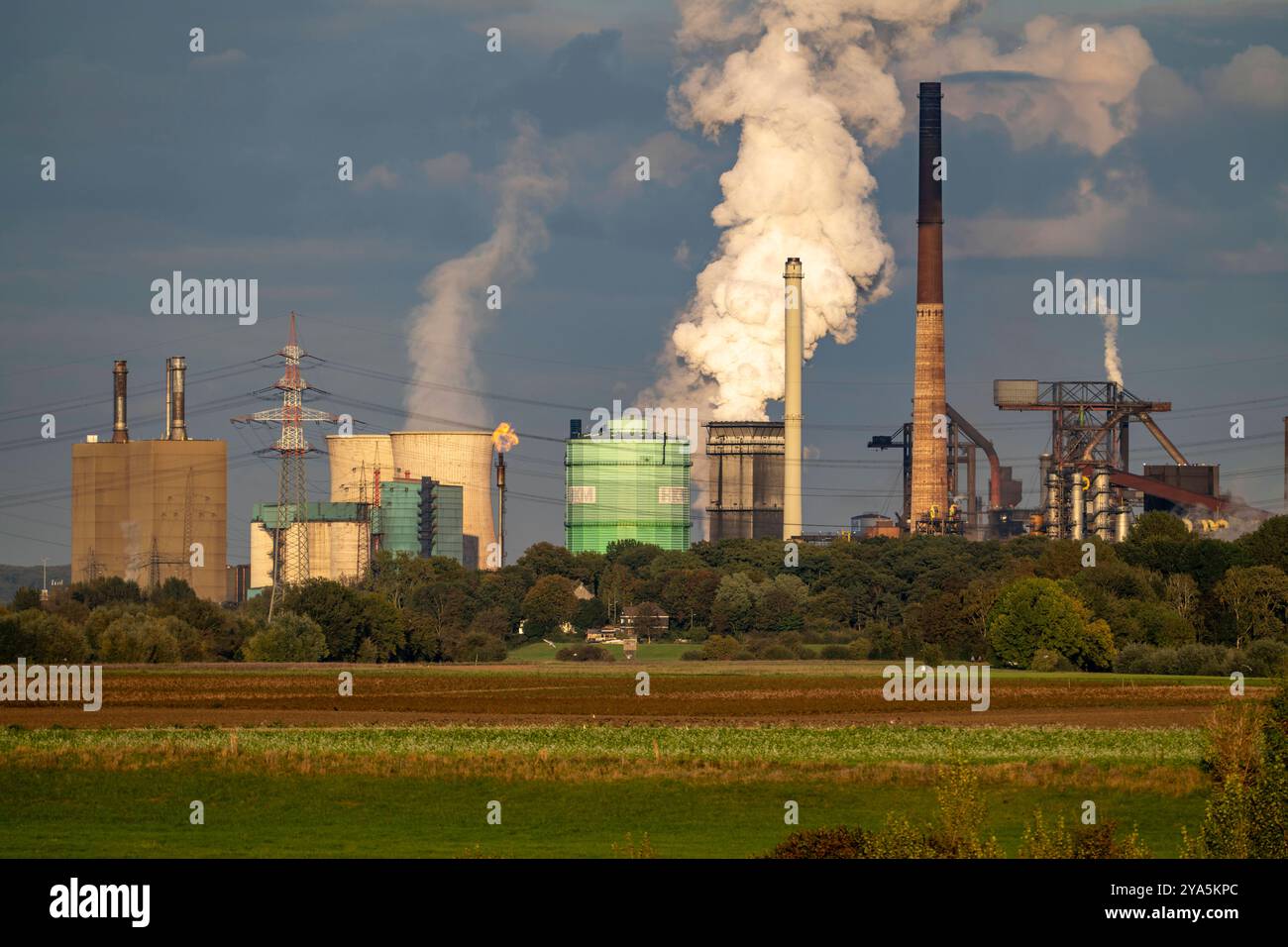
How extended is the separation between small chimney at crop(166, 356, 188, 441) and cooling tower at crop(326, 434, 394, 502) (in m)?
16.5

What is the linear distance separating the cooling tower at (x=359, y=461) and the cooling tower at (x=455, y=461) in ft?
11.8

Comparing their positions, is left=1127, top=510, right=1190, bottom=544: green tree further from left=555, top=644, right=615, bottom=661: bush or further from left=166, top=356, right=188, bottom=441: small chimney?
left=166, top=356, right=188, bottom=441: small chimney

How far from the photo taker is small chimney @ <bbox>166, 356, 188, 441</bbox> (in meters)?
158

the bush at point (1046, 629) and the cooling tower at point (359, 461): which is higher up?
the cooling tower at point (359, 461)

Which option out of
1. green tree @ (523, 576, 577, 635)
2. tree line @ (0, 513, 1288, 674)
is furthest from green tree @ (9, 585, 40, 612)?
green tree @ (523, 576, 577, 635)

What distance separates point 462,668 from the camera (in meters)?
93.6

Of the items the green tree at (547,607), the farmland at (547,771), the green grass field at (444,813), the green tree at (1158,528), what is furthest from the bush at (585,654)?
the green grass field at (444,813)

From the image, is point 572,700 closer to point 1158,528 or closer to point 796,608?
point 796,608

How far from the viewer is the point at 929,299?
480 ft

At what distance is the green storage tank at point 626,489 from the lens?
505 feet

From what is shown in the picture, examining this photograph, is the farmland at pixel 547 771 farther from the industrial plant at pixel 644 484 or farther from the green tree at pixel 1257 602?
the industrial plant at pixel 644 484
